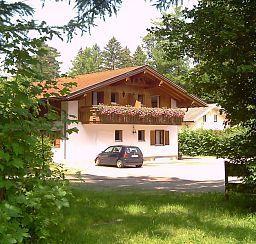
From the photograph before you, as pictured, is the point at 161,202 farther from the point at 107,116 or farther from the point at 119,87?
the point at 119,87

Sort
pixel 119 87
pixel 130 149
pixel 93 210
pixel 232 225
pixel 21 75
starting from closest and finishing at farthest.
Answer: pixel 21 75 < pixel 232 225 < pixel 93 210 < pixel 130 149 < pixel 119 87

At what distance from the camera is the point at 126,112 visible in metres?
32.6

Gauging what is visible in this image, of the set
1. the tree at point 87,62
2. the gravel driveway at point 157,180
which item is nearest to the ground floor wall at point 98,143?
the gravel driveway at point 157,180

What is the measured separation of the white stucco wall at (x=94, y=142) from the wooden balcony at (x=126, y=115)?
0.88 metres

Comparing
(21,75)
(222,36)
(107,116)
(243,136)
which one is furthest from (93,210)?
(107,116)

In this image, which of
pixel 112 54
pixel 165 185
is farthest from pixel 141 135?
pixel 112 54

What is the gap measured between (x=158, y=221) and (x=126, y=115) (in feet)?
82.9

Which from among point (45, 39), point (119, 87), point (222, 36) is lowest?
point (45, 39)

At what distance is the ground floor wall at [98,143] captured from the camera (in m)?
31.3

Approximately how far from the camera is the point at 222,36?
26.2 ft

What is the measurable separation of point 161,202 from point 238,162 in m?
2.20

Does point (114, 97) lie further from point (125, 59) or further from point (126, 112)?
point (125, 59)

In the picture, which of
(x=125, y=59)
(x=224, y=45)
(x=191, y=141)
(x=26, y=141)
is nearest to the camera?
(x=26, y=141)

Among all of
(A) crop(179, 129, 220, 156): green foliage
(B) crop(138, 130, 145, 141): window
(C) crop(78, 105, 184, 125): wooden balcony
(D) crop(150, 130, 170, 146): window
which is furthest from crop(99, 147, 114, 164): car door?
(A) crop(179, 129, 220, 156): green foliage
